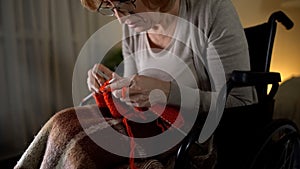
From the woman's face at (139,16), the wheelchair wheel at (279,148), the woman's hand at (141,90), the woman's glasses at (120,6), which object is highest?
the woman's glasses at (120,6)

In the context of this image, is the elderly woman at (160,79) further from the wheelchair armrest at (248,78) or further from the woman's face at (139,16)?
the wheelchair armrest at (248,78)

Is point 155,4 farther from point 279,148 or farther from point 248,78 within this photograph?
point 279,148

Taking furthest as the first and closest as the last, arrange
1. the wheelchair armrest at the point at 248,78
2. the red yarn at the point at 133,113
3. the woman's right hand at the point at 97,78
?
the woman's right hand at the point at 97,78 → the red yarn at the point at 133,113 → the wheelchair armrest at the point at 248,78

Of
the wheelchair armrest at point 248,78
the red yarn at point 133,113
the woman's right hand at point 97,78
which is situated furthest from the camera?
the woman's right hand at point 97,78

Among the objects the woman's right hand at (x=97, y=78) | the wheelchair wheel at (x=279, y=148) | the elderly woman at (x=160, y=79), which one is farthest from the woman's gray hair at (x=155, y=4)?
the wheelchair wheel at (x=279, y=148)

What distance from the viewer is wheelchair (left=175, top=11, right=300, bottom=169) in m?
0.53

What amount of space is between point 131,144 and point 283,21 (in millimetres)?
563

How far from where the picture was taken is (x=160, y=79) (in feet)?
2.30

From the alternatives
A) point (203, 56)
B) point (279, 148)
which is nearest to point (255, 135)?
point (279, 148)

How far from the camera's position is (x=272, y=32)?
2.69 feet

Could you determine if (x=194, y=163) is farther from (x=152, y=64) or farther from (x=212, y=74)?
(x=152, y=64)

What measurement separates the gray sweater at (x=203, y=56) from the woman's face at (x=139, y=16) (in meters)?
0.08

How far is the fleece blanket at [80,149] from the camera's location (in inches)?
22.1

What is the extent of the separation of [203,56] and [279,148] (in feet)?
1.02
